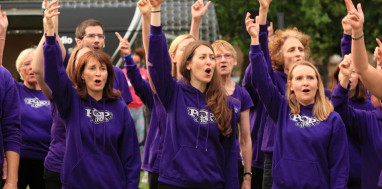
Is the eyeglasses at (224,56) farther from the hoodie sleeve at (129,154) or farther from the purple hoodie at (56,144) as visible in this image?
the purple hoodie at (56,144)

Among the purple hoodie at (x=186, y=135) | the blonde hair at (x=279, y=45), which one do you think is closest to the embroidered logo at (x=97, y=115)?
the purple hoodie at (x=186, y=135)

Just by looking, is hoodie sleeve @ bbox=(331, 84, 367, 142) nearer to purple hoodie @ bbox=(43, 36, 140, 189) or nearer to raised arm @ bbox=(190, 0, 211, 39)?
raised arm @ bbox=(190, 0, 211, 39)

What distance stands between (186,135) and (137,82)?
113 cm

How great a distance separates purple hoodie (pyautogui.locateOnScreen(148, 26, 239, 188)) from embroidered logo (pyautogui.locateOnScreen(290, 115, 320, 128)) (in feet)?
2.14

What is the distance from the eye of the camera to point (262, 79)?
21.3 ft

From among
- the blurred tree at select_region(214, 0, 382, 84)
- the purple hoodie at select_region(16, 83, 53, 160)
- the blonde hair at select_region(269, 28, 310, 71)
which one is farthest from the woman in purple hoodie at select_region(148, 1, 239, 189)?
the blurred tree at select_region(214, 0, 382, 84)

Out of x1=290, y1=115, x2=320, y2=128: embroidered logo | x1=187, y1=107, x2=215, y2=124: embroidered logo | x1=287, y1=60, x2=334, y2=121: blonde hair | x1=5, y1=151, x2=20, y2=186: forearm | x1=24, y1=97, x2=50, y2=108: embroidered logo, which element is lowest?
x1=5, y1=151, x2=20, y2=186: forearm

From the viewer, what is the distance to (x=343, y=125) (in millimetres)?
6535

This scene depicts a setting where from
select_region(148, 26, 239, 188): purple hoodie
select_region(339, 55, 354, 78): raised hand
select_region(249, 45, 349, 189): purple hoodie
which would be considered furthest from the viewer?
select_region(339, 55, 354, 78): raised hand

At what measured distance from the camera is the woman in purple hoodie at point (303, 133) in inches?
251

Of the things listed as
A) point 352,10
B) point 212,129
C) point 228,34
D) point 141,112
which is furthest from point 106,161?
point 228,34

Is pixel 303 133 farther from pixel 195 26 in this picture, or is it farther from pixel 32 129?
pixel 32 129

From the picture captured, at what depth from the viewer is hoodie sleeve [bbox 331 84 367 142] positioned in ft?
22.2

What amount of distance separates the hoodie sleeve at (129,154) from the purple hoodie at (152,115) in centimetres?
60
